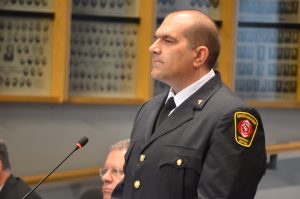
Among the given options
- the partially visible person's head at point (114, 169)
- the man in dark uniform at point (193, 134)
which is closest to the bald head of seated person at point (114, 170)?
the partially visible person's head at point (114, 169)

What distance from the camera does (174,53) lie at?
167 cm

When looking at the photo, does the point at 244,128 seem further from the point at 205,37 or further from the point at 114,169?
the point at 114,169

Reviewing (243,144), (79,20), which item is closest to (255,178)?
(243,144)

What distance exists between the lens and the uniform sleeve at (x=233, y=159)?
153cm

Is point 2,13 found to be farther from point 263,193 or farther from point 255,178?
point 255,178

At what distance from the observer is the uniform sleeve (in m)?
1.53

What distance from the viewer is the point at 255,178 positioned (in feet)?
5.21

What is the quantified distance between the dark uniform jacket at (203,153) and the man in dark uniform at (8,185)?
1.24 metres

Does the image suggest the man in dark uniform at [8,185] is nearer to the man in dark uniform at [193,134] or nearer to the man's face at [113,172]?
the man's face at [113,172]

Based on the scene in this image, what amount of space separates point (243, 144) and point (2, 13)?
7.41 ft

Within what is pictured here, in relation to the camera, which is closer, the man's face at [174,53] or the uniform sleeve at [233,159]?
the uniform sleeve at [233,159]

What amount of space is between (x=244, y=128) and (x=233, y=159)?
0.09 metres

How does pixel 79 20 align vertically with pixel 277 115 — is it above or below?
above

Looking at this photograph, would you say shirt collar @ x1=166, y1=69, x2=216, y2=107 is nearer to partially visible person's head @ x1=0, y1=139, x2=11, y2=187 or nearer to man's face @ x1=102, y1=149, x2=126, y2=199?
man's face @ x1=102, y1=149, x2=126, y2=199
